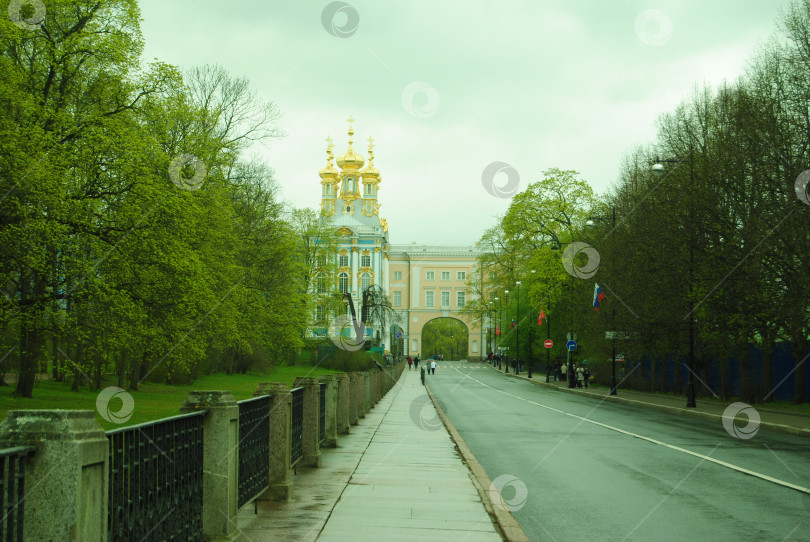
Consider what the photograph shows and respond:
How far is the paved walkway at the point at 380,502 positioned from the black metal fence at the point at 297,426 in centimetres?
32

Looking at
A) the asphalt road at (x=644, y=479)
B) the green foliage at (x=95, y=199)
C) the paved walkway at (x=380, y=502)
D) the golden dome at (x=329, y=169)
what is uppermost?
the golden dome at (x=329, y=169)

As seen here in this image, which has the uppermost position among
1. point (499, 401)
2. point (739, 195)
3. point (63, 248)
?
point (739, 195)

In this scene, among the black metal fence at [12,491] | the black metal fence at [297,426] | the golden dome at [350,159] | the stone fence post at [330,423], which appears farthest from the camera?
the golden dome at [350,159]

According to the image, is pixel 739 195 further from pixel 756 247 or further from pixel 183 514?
pixel 183 514

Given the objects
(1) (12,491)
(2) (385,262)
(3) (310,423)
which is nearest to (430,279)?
(2) (385,262)

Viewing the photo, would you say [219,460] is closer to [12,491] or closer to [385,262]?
[12,491]

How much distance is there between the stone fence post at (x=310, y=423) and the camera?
42.5 feet

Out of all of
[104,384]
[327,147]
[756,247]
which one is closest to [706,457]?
[756,247]

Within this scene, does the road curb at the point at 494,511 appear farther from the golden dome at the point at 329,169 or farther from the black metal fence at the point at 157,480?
the golden dome at the point at 329,169

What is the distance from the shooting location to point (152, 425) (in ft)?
18.5

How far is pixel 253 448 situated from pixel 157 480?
3.22 metres

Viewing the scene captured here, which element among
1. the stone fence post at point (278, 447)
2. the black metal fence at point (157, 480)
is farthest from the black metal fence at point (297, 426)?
the black metal fence at point (157, 480)

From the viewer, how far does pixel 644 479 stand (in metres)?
13.0

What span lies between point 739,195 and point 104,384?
27.1 meters
